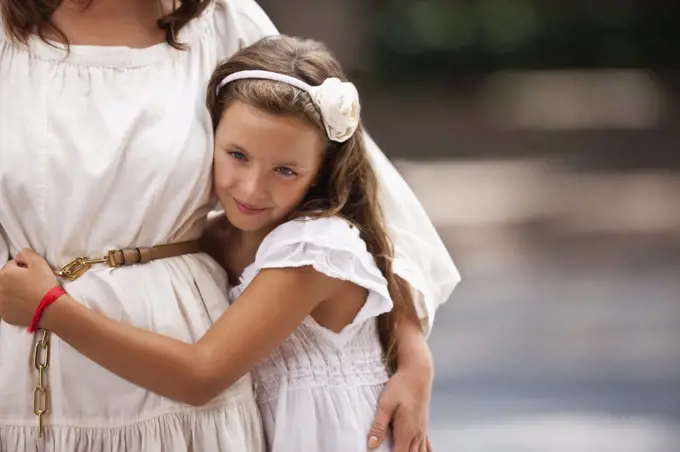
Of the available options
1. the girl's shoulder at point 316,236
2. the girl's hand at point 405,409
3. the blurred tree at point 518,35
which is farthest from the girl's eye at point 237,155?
the blurred tree at point 518,35

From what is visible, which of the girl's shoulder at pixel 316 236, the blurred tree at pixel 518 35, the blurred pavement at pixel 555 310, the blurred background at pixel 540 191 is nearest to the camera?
the girl's shoulder at pixel 316 236

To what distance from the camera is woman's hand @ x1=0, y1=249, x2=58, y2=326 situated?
1236 millimetres

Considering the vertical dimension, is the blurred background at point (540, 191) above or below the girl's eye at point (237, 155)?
above

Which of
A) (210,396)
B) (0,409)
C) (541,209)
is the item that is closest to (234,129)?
(210,396)

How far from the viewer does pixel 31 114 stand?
4.17ft

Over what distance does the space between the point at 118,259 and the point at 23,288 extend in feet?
0.40

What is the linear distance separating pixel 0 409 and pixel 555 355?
2463 mm

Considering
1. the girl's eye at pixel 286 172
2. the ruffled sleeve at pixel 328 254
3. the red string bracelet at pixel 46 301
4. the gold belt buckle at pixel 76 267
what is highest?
the girl's eye at pixel 286 172

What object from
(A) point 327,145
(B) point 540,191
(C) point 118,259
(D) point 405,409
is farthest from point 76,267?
(B) point 540,191

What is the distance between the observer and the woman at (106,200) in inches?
49.7

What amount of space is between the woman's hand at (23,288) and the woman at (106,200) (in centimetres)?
3

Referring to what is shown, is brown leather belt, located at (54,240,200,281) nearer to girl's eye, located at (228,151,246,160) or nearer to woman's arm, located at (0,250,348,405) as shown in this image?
woman's arm, located at (0,250,348,405)

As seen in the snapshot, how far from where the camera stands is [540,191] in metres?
5.23

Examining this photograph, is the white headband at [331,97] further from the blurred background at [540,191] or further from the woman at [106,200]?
the blurred background at [540,191]
